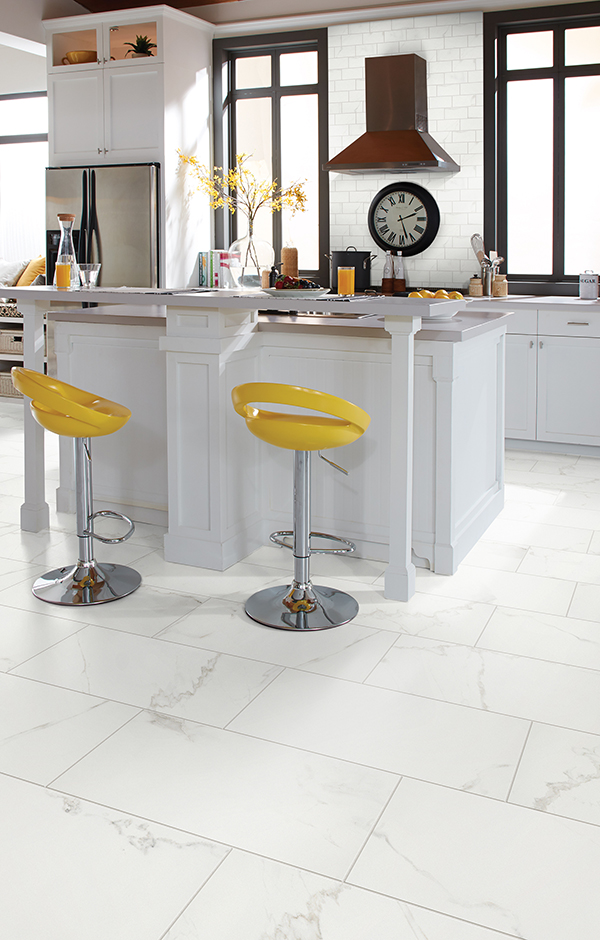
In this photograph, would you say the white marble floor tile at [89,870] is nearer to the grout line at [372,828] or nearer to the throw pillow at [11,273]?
the grout line at [372,828]

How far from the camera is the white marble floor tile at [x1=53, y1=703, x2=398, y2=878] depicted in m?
1.80

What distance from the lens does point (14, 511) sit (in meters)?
4.23

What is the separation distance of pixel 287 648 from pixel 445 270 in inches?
165

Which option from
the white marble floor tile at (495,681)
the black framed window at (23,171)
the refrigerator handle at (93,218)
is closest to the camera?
the white marble floor tile at (495,681)

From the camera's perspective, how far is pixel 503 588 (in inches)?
127

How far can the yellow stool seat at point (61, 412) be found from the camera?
2912 mm

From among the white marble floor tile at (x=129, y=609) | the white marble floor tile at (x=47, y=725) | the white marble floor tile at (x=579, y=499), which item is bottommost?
the white marble floor tile at (x=47, y=725)

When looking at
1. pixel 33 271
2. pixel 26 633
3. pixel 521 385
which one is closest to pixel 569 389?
pixel 521 385

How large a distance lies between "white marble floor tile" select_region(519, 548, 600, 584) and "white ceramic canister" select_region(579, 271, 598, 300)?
253 cm

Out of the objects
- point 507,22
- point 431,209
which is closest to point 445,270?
point 431,209

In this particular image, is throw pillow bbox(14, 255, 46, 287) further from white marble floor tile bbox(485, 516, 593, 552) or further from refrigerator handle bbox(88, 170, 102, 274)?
white marble floor tile bbox(485, 516, 593, 552)

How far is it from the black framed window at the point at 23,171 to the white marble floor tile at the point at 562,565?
21.5 ft

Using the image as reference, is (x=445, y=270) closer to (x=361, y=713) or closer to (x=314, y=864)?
(x=361, y=713)

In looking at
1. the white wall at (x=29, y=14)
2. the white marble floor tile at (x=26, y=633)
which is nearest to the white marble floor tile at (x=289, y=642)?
the white marble floor tile at (x=26, y=633)
